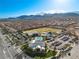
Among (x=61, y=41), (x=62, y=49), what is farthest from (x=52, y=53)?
(x=61, y=41)

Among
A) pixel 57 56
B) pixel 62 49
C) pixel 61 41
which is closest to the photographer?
pixel 57 56

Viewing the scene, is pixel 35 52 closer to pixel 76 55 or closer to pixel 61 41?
pixel 76 55

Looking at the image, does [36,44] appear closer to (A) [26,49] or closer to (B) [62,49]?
(A) [26,49]

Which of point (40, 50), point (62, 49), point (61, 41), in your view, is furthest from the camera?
point (61, 41)

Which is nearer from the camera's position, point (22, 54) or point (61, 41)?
point (22, 54)

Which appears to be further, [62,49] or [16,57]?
[62,49]

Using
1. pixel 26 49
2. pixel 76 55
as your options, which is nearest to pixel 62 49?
pixel 76 55

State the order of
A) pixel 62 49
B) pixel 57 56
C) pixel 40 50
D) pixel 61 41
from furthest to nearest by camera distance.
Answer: pixel 61 41, pixel 62 49, pixel 40 50, pixel 57 56

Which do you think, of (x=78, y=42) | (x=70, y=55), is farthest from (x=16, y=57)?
(x=78, y=42)
